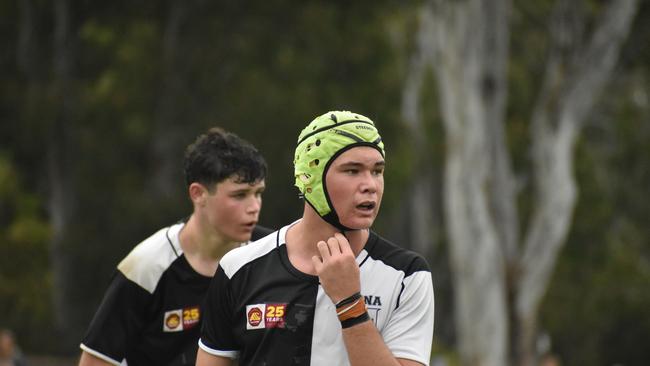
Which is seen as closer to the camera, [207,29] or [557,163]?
[557,163]

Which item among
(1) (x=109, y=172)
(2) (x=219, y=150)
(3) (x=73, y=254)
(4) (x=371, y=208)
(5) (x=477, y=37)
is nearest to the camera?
(4) (x=371, y=208)

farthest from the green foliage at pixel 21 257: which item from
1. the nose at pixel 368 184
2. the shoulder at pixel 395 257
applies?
the nose at pixel 368 184

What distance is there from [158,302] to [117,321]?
260 millimetres

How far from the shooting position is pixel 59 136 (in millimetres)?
32094

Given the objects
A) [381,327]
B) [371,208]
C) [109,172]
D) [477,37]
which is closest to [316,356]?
[381,327]

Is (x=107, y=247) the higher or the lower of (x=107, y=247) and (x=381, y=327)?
the lower

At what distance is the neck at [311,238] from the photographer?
4.45 metres

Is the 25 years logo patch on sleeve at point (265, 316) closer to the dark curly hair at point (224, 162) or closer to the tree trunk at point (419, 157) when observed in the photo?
the dark curly hair at point (224, 162)

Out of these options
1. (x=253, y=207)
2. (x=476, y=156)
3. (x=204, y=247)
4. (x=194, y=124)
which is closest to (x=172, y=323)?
(x=204, y=247)

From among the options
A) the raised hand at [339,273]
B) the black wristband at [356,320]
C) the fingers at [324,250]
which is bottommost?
the black wristband at [356,320]

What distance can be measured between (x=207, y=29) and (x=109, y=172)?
4846 mm

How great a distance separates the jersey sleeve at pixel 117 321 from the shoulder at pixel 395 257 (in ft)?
6.58

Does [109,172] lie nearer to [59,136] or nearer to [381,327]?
[59,136]

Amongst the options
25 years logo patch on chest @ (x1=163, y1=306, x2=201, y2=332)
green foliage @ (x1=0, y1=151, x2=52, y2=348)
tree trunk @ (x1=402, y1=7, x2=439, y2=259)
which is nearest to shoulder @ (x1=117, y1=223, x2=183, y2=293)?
25 years logo patch on chest @ (x1=163, y1=306, x2=201, y2=332)
